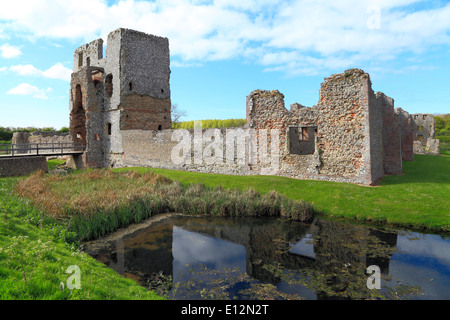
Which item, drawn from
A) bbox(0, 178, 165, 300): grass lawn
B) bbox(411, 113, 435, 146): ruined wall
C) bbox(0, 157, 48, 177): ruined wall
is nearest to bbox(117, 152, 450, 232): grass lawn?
bbox(0, 178, 165, 300): grass lawn

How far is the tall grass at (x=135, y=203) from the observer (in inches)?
413

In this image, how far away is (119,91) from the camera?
27562 mm

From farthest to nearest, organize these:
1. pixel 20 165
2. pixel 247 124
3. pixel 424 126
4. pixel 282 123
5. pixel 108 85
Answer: pixel 424 126 → pixel 108 85 → pixel 20 165 → pixel 247 124 → pixel 282 123

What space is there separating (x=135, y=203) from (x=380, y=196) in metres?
10.9

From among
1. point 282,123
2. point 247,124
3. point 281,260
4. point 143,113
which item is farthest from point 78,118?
point 281,260

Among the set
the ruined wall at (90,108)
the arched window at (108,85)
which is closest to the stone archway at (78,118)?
the ruined wall at (90,108)

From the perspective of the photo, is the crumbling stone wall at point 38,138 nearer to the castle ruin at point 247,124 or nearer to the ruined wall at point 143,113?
the castle ruin at point 247,124

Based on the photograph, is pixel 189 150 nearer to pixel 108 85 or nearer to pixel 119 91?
pixel 119 91

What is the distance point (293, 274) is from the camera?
23.9ft

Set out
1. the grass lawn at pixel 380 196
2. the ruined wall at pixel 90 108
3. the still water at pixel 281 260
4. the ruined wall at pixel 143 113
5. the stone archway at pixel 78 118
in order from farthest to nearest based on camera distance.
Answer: the stone archway at pixel 78 118, the ruined wall at pixel 90 108, the ruined wall at pixel 143 113, the grass lawn at pixel 380 196, the still water at pixel 281 260

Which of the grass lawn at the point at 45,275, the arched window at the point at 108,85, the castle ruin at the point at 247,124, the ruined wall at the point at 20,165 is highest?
the arched window at the point at 108,85

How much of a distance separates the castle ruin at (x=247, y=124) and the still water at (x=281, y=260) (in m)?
6.30

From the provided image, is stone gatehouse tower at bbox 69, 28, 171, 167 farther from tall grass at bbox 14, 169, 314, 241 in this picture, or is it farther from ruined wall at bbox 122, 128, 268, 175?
tall grass at bbox 14, 169, 314, 241

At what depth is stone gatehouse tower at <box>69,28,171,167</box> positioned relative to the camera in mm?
27672
